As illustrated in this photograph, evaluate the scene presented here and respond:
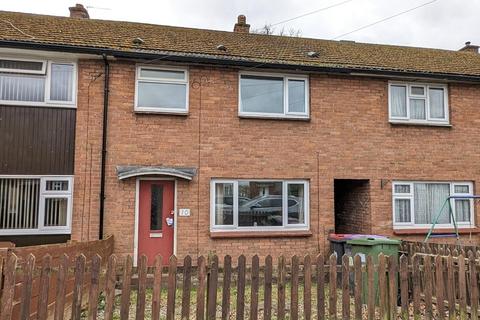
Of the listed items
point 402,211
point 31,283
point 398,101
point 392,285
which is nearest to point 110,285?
point 31,283

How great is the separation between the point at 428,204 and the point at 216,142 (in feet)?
19.0

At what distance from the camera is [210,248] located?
9078 millimetres

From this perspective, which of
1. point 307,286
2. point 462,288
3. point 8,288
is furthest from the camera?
point 462,288

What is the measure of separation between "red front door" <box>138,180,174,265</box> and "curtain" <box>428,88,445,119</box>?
7199mm

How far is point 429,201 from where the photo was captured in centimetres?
1040

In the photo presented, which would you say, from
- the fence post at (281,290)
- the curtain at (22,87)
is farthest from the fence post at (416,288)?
the curtain at (22,87)

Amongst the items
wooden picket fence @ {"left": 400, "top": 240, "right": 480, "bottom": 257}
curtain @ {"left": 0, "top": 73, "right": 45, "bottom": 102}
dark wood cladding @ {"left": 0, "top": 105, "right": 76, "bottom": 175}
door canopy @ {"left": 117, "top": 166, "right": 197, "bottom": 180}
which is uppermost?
curtain @ {"left": 0, "top": 73, "right": 45, "bottom": 102}

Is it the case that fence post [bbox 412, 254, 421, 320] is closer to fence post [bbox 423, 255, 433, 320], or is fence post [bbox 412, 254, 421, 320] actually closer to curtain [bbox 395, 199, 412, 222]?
fence post [bbox 423, 255, 433, 320]

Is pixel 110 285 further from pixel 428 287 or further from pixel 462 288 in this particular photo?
pixel 462 288

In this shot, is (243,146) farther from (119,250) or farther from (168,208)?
(119,250)

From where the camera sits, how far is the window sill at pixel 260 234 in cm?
911

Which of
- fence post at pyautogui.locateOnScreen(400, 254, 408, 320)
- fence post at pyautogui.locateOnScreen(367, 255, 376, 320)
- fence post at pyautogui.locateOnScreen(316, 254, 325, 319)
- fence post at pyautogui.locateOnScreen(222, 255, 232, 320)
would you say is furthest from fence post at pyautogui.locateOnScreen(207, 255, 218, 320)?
fence post at pyautogui.locateOnScreen(400, 254, 408, 320)

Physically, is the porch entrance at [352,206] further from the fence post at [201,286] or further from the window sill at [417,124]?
the fence post at [201,286]

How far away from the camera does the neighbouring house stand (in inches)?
338
